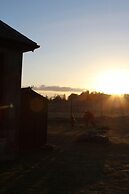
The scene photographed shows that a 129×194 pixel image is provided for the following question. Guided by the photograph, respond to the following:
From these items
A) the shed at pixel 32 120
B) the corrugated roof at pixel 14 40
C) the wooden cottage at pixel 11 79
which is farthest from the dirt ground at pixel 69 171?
the corrugated roof at pixel 14 40

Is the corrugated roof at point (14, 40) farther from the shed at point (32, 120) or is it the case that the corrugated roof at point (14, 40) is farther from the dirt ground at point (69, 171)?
the dirt ground at point (69, 171)

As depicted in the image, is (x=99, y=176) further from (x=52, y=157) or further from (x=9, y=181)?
(x=52, y=157)

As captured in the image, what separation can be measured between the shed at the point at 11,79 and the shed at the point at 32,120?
3471 millimetres

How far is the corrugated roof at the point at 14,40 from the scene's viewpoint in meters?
16.5

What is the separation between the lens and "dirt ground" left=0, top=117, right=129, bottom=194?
42.4ft

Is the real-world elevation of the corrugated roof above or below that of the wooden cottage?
above

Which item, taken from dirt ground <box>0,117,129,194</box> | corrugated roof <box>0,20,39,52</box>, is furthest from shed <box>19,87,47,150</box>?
corrugated roof <box>0,20,39,52</box>

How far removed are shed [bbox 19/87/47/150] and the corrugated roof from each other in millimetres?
3812

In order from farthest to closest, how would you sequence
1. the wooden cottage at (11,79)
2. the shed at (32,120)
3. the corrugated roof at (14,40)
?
the shed at (32,120), the wooden cottage at (11,79), the corrugated roof at (14,40)

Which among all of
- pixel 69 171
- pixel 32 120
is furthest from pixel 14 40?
pixel 32 120

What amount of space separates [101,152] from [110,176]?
22.4 feet

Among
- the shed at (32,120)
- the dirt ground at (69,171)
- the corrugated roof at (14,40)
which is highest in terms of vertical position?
the corrugated roof at (14,40)

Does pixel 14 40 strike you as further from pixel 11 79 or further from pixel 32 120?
pixel 32 120

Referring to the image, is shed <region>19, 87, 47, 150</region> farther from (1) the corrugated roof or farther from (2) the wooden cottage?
(1) the corrugated roof
